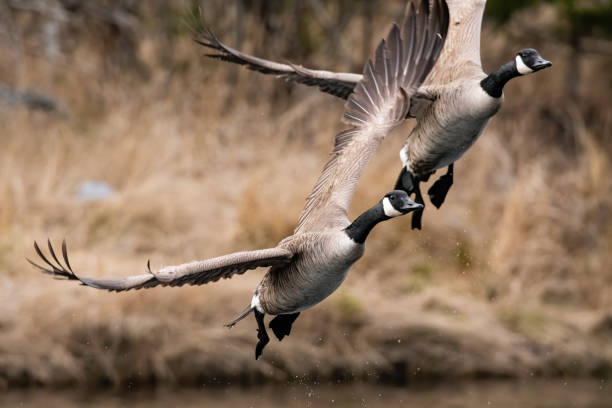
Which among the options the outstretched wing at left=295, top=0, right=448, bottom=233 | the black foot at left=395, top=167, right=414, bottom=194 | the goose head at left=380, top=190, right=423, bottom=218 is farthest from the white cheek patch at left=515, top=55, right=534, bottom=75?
the goose head at left=380, top=190, right=423, bottom=218

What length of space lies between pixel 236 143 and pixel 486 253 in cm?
337

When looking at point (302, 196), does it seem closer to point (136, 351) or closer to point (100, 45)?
point (136, 351)

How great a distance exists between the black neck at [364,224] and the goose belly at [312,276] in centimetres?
2

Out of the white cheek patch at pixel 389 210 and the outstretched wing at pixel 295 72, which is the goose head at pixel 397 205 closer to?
the white cheek patch at pixel 389 210

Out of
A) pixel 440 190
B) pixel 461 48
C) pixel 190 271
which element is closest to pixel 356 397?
pixel 440 190

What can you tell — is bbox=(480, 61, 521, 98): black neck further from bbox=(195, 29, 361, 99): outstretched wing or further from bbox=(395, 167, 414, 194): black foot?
bbox=(195, 29, 361, 99): outstretched wing

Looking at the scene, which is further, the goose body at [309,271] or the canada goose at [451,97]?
the canada goose at [451,97]

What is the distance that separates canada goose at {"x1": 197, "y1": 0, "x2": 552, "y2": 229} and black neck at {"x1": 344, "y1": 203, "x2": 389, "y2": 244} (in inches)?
19.2

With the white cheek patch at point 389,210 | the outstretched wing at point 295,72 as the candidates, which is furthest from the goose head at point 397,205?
the outstretched wing at point 295,72

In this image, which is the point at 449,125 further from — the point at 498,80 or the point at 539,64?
the point at 539,64

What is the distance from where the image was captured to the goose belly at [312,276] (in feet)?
12.2

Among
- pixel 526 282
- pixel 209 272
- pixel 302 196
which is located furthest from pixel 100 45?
pixel 209 272

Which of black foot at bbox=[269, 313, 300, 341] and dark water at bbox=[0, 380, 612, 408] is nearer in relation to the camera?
black foot at bbox=[269, 313, 300, 341]

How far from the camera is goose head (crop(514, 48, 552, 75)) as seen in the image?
4.14m
